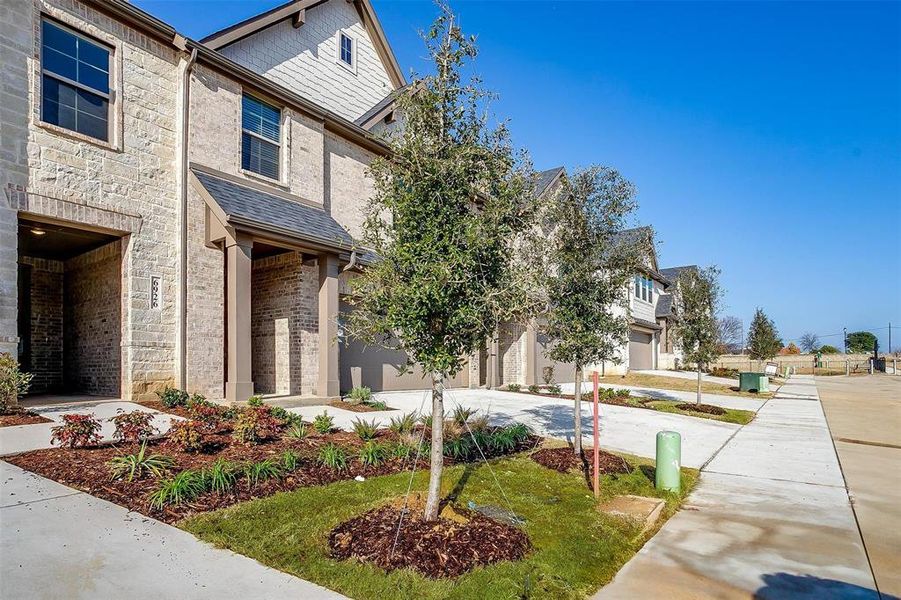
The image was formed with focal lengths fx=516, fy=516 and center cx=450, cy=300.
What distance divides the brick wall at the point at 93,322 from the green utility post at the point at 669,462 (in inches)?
419

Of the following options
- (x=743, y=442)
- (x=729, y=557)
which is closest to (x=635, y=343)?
(x=743, y=442)

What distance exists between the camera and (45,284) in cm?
1346

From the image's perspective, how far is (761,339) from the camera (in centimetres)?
3030

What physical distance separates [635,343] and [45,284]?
3014cm

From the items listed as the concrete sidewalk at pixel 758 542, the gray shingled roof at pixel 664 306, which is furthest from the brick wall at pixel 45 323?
the gray shingled roof at pixel 664 306

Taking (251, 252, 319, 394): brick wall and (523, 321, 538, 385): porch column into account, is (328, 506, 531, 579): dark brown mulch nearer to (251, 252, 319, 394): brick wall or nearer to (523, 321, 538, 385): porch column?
(251, 252, 319, 394): brick wall

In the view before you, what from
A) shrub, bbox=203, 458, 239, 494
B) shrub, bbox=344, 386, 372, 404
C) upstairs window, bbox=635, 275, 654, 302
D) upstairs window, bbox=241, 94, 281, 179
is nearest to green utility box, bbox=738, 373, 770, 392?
upstairs window, bbox=635, 275, 654, 302

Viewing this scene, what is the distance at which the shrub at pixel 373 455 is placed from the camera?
7090 mm

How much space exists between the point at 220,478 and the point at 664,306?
1538 inches

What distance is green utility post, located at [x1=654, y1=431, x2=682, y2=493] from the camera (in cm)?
667

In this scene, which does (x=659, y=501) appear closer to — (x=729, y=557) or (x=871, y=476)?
(x=729, y=557)

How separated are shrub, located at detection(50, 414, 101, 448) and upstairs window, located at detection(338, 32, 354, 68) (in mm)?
14499

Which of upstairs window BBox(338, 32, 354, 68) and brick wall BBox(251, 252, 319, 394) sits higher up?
upstairs window BBox(338, 32, 354, 68)

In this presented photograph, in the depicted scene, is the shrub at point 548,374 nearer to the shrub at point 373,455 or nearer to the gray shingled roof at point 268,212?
the gray shingled roof at point 268,212
